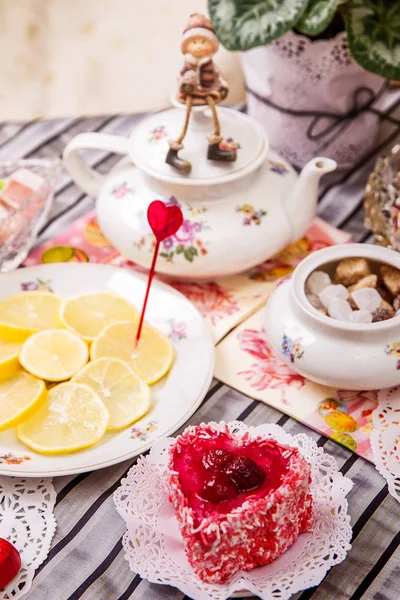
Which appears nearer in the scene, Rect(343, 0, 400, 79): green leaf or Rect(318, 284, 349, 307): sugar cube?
Rect(318, 284, 349, 307): sugar cube

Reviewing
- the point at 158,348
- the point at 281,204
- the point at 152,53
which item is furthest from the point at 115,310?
the point at 152,53

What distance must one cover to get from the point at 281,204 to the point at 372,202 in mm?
171

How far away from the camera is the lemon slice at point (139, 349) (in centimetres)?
120

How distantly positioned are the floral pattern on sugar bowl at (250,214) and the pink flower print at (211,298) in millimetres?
146

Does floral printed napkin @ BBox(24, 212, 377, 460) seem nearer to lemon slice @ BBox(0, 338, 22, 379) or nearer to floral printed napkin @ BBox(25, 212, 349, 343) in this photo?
floral printed napkin @ BBox(25, 212, 349, 343)

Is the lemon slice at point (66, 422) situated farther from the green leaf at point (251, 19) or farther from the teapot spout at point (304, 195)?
the green leaf at point (251, 19)

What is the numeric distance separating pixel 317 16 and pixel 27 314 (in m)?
0.72

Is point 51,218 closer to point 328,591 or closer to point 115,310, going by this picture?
point 115,310

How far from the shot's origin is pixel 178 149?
4.08 feet

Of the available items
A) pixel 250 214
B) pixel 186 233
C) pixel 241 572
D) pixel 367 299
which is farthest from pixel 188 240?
pixel 241 572

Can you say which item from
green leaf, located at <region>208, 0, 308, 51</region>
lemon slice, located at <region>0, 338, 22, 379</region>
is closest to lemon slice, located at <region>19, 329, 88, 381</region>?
lemon slice, located at <region>0, 338, 22, 379</region>

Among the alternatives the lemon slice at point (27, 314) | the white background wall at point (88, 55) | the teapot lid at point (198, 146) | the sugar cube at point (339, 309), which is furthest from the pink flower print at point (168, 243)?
the white background wall at point (88, 55)

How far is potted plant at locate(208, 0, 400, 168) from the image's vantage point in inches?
52.7

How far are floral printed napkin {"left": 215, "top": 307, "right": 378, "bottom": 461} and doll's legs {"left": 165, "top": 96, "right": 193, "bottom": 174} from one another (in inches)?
11.5
